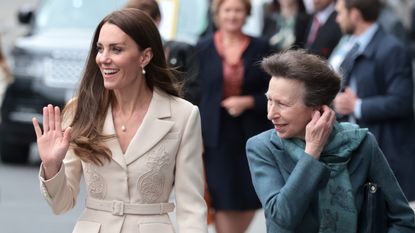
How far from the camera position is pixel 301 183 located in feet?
16.1

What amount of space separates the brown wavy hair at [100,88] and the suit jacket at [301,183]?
0.73 meters

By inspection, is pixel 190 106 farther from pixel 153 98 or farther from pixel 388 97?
pixel 388 97

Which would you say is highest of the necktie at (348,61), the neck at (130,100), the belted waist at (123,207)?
the neck at (130,100)

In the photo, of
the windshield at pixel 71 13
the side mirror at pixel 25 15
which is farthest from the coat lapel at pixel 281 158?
the side mirror at pixel 25 15

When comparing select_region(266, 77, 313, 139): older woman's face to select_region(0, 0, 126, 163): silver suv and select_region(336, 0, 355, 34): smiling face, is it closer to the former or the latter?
select_region(336, 0, 355, 34): smiling face

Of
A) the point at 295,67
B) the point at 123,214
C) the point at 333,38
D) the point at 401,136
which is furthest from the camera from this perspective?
the point at 333,38

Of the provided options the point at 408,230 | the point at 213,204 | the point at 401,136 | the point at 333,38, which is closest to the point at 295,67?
the point at 408,230

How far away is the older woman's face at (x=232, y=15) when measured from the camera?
31.0ft

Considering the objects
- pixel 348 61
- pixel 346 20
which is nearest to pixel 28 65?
pixel 346 20

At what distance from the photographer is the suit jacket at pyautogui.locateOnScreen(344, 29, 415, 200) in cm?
852

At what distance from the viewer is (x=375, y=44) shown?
8.70 metres

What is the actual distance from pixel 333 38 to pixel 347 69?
8.04 feet

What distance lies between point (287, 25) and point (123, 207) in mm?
9922

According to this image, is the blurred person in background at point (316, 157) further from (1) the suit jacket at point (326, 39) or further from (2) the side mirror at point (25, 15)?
(2) the side mirror at point (25, 15)
